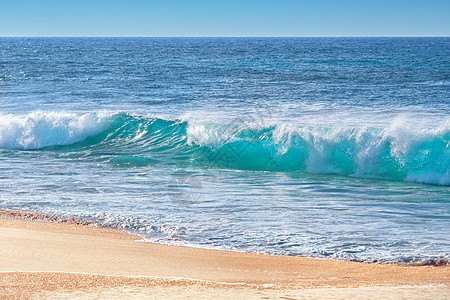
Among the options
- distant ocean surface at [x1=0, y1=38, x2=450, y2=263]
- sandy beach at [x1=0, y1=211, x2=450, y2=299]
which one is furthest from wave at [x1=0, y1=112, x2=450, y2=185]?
sandy beach at [x1=0, y1=211, x2=450, y2=299]

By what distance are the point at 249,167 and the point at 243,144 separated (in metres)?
2.10

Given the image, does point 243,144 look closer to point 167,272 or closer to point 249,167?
point 249,167

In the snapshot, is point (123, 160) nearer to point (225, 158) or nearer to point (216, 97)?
point (225, 158)

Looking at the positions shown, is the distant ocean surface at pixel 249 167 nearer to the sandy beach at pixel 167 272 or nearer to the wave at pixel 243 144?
the wave at pixel 243 144

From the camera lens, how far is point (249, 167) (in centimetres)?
1284

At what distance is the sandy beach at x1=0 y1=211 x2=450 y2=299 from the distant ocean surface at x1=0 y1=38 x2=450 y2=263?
51 centimetres

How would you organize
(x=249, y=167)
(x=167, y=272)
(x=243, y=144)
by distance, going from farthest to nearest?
(x=243, y=144) → (x=249, y=167) → (x=167, y=272)

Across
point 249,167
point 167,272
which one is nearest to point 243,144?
point 249,167

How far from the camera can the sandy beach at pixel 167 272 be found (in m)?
4.70

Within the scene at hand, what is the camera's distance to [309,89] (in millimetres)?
26641

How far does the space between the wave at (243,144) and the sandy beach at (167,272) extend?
615cm

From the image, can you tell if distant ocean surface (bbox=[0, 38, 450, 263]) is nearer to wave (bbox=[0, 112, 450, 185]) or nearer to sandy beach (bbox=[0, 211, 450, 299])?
wave (bbox=[0, 112, 450, 185])

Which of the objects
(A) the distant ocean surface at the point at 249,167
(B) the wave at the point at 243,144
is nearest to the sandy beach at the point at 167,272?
(A) the distant ocean surface at the point at 249,167

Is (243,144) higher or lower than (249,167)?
higher
